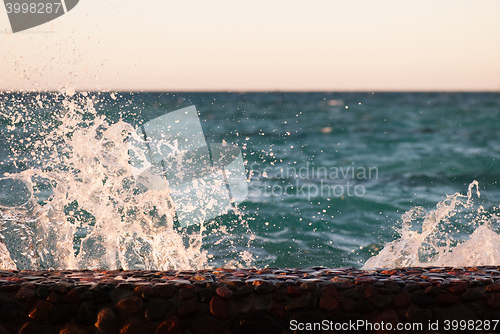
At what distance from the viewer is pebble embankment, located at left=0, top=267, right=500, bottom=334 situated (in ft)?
7.06

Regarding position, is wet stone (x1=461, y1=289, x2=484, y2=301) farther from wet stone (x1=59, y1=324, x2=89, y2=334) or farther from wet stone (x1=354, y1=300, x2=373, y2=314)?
wet stone (x1=59, y1=324, x2=89, y2=334)

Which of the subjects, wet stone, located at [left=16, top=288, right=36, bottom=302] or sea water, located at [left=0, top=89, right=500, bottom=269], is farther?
sea water, located at [left=0, top=89, right=500, bottom=269]

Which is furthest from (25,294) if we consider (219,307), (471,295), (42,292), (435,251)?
(435,251)

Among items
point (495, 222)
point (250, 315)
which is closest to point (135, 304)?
point (250, 315)

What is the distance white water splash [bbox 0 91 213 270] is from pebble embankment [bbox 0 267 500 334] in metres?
1.64

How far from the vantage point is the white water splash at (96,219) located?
3.87 m

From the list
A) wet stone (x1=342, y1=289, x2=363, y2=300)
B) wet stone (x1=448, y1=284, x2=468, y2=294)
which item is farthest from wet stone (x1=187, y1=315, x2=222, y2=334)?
wet stone (x1=448, y1=284, x2=468, y2=294)

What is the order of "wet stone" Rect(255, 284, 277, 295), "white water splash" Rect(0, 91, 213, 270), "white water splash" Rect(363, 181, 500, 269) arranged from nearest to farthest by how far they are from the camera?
"wet stone" Rect(255, 284, 277, 295), "white water splash" Rect(363, 181, 500, 269), "white water splash" Rect(0, 91, 213, 270)

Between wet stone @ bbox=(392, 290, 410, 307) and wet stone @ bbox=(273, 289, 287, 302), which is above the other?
wet stone @ bbox=(273, 289, 287, 302)

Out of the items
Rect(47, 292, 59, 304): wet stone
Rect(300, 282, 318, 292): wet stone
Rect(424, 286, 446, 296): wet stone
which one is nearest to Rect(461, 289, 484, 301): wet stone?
Rect(424, 286, 446, 296): wet stone

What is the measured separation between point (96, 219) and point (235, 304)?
2323mm

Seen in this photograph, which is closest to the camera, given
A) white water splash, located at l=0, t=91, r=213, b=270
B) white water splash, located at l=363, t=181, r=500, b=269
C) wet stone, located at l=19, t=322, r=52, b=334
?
wet stone, located at l=19, t=322, r=52, b=334

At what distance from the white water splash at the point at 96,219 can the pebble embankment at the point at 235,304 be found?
1.64 metres

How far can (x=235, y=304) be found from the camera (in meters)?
2.20
